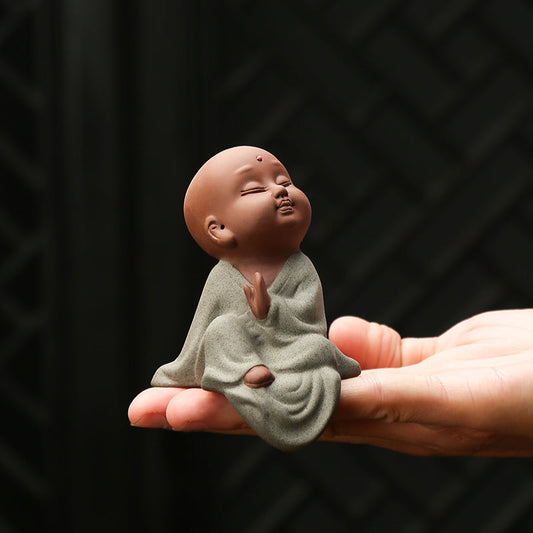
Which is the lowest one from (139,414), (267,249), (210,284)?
(139,414)

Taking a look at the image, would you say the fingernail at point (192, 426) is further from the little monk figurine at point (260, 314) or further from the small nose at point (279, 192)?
the small nose at point (279, 192)

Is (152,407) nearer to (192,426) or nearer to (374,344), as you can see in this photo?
(192,426)

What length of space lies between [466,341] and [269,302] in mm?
678

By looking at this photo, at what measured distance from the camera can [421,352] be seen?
1878mm

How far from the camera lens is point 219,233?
1.42m

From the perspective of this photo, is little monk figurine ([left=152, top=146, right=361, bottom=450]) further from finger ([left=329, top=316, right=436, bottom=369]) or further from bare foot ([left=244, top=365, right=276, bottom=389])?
finger ([left=329, top=316, right=436, bottom=369])

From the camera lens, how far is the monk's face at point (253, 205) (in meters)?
1.39

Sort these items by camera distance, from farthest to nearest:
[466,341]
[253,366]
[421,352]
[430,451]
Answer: [421,352] → [466,341] → [430,451] → [253,366]

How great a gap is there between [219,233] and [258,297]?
19cm

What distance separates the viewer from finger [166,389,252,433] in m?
1.28

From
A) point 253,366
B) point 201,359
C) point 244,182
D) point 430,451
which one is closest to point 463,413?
point 430,451

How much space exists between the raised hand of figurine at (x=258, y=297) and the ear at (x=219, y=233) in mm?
130

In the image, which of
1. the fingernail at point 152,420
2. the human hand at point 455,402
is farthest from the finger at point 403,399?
the fingernail at point 152,420

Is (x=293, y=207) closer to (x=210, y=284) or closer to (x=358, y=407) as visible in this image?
(x=210, y=284)
